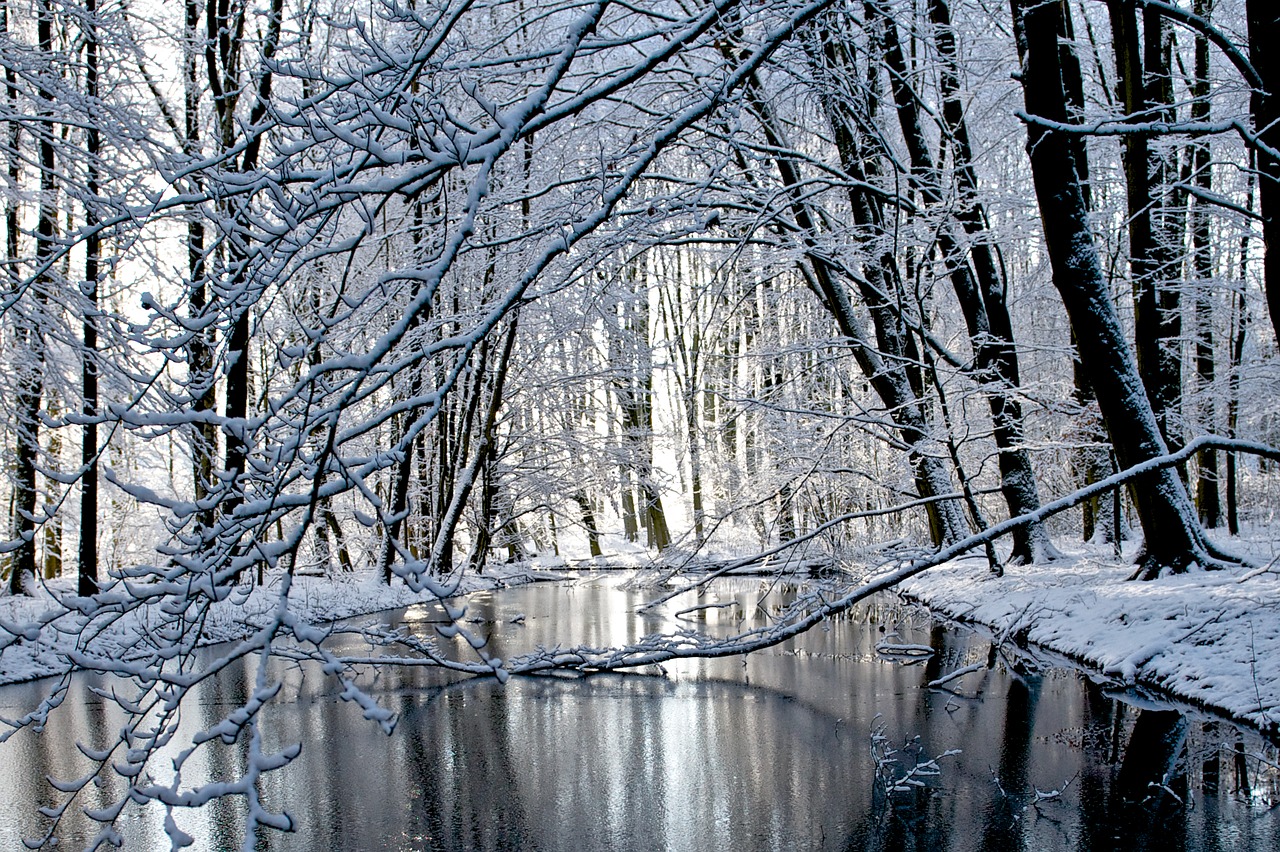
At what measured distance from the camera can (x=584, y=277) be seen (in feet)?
31.0

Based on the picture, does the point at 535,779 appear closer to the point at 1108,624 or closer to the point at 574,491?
the point at 1108,624

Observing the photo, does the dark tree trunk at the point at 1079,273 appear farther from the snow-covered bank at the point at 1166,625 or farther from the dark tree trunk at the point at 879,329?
the dark tree trunk at the point at 879,329

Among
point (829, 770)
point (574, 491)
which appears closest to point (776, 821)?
point (829, 770)

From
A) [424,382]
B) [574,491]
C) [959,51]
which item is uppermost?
[959,51]

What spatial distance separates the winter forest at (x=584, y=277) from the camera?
336 centimetres

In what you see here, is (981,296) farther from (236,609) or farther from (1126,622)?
(236,609)

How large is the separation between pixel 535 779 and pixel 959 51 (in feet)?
35.5

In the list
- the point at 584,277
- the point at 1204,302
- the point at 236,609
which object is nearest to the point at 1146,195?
the point at 584,277

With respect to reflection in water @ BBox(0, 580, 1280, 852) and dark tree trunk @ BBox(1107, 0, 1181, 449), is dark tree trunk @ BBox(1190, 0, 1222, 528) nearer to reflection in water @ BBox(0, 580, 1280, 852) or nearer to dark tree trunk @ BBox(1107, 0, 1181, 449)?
dark tree trunk @ BBox(1107, 0, 1181, 449)

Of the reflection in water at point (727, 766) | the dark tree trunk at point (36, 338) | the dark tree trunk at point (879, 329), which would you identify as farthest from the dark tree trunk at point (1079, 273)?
the dark tree trunk at point (36, 338)

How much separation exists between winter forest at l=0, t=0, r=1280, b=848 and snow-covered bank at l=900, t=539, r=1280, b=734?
806 millimetres

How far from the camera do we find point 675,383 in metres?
38.8

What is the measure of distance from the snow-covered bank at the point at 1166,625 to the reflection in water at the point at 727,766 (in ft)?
1.51

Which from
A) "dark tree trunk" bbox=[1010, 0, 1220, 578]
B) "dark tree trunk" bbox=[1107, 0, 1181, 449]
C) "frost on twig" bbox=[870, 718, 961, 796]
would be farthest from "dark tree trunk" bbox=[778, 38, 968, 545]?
"frost on twig" bbox=[870, 718, 961, 796]
